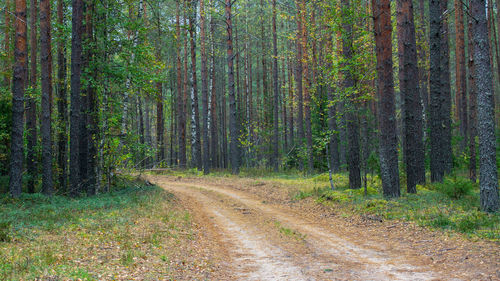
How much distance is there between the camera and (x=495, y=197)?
376 inches

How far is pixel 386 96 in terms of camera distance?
13.0 meters

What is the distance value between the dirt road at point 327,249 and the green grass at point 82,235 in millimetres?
1356

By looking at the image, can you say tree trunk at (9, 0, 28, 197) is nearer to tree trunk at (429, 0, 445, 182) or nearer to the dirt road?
the dirt road

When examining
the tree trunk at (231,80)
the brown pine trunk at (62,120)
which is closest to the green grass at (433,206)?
the tree trunk at (231,80)

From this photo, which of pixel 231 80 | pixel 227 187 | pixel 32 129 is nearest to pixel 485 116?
pixel 227 187

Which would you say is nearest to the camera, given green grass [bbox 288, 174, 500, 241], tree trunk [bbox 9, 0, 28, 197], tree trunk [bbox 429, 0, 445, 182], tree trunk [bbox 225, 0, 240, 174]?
green grass [bbox 288, 174, 500, 241]

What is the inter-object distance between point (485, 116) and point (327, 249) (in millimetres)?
5798

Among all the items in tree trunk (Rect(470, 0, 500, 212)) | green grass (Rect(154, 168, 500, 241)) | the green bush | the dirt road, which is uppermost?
tree trunk (Rect(470, 0, 500, 212))

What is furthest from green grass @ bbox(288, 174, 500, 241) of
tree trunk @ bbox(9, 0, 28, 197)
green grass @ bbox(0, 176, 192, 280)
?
tree trunk @ bbox(9, 0, 28, 197)

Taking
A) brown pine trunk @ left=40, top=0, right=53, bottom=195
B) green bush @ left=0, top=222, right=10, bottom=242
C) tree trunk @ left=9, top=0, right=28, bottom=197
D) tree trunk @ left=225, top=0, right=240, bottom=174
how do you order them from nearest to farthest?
green bush @ left=0, top=222, right=10, bottom=242 → tree trunk @ left=9, top=0, right=28, bottom=197 → brown pine trunk @ left=40, top=0, right=53, bottom=195 → tree trunk @ left=225, top=0, right=240, bottom=174

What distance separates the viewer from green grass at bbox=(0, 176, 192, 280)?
19.3ft

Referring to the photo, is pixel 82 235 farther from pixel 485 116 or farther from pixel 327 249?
pixel 485 116

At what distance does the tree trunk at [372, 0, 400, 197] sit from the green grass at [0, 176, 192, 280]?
7257 mm

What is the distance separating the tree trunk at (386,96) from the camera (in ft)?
42.3
